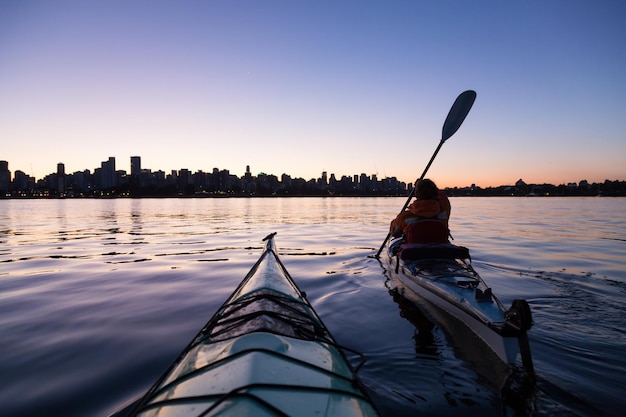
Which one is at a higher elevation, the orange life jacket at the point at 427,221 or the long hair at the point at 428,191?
the long hair at the point at 428,191

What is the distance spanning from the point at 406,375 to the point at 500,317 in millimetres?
1310

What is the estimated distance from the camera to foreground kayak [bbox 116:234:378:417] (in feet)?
6.91

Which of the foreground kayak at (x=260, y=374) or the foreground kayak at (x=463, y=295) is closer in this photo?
the foreground kayak at (x=260, y=374)

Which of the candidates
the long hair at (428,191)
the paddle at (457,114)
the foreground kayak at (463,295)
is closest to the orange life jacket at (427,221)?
the long hair at (428,191)

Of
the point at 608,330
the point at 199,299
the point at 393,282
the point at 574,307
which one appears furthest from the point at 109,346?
the point at 574,307

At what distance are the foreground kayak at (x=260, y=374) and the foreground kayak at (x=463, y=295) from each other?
1856 millimetres

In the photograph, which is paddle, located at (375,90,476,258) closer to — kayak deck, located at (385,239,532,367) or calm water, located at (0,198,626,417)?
kayak deck, located at (385,239,532,367)

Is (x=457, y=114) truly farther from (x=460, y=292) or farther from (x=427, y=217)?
(x=460, y=292)

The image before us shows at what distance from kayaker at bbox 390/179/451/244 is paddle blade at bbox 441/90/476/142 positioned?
4.06 meters

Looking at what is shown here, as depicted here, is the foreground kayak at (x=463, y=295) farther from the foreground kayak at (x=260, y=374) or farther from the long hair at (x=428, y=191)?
the foreground kayak at (x=260, y=374)

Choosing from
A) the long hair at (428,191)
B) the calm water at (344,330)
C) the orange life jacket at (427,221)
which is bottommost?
the calm water at (344,330)

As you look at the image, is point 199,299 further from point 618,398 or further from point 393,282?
point 618,398

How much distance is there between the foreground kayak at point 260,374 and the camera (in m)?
2.11

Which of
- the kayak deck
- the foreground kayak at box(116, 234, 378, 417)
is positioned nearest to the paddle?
the kayak deck
